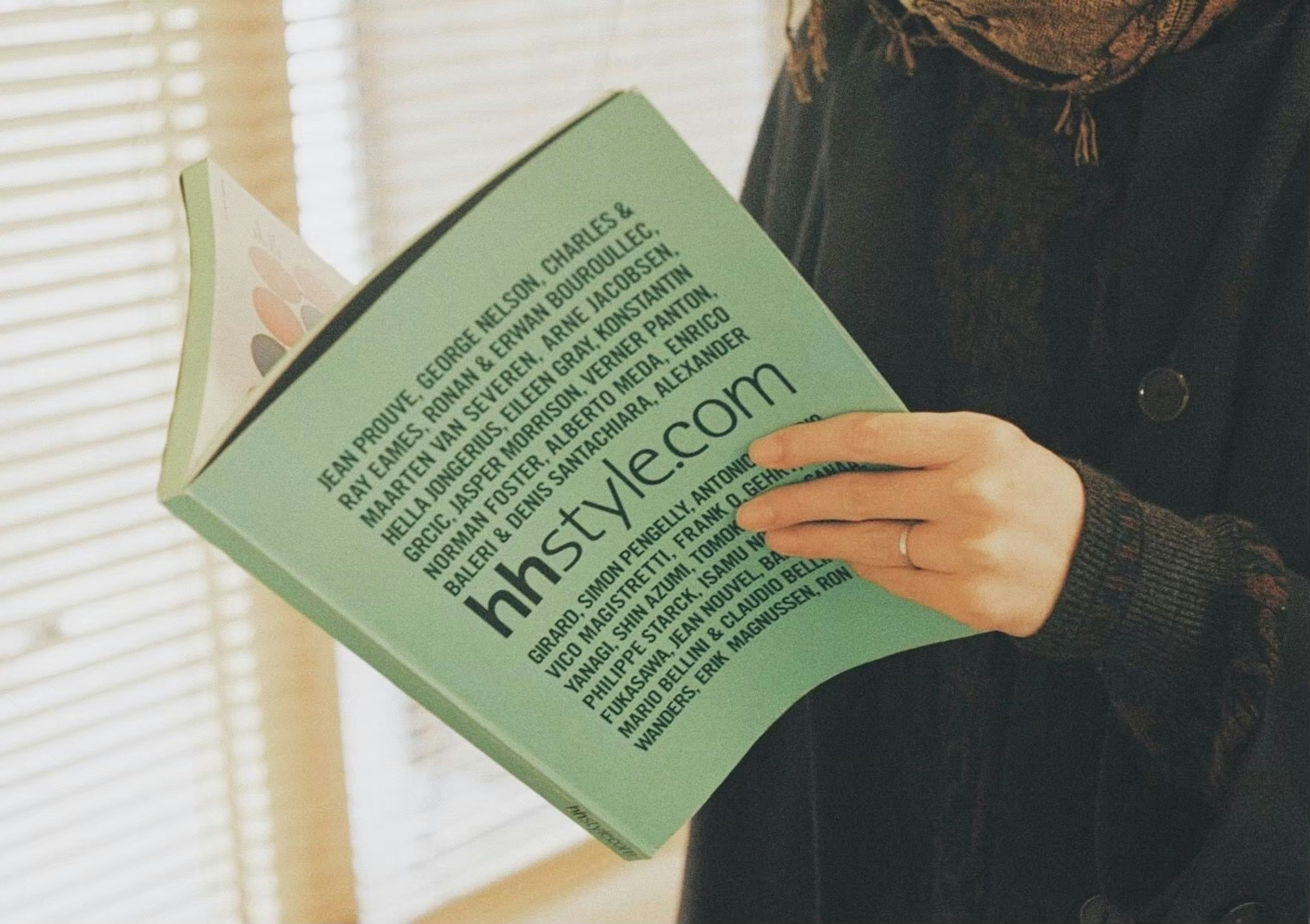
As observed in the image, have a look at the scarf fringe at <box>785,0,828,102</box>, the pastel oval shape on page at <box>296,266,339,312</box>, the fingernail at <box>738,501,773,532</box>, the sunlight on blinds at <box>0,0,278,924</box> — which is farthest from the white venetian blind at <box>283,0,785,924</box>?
the fingernail at <box>738,501,773,532</box>

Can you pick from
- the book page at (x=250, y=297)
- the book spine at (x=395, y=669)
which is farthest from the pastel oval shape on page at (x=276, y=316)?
the book spine at (x=395, y=669)

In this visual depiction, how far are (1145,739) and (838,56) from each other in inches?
20.4

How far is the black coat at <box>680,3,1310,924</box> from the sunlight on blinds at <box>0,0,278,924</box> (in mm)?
507

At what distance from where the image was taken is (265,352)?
0.55m

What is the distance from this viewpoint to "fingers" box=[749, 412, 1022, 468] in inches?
22.0

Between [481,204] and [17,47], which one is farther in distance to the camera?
[17,47]

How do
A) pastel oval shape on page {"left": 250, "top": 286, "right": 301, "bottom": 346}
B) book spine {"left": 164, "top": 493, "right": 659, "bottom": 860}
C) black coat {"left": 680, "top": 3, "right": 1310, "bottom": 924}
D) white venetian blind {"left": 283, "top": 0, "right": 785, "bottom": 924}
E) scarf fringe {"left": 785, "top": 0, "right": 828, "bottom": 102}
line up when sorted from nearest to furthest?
book spine {"left": 164, "top": 493, "right": 659, "bottom": 860} → pastel oval shape on page {"left": 250, "top": 286, "right": 301, "bottom": 346} → black coat {"left": 680, "top": 3, "right": 1310, "bottom": 924} → scarf fringe {"left": 785, "top": 0, "right": 828, "bottom": 102} → white venetian blind {"left": 283, "top": 0, "right": 785, "bottom": 924}

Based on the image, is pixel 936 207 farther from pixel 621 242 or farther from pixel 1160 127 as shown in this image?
pixel 621 242

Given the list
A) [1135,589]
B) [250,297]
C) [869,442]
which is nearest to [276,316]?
[250,297]

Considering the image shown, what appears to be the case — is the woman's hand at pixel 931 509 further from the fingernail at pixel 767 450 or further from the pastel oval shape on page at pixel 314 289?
the pastel oval shape on page at pixel 314 289

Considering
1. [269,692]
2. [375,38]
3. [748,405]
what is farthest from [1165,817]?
[375,38]

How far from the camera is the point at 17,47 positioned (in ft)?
2.81

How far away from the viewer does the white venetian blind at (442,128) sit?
3.47 ft

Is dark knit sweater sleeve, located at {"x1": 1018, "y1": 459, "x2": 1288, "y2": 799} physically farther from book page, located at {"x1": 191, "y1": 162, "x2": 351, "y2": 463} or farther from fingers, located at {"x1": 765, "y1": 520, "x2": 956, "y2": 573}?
book page, located at {"x1": 191, "y1": 162, "x2": 351, "y2": 463}
